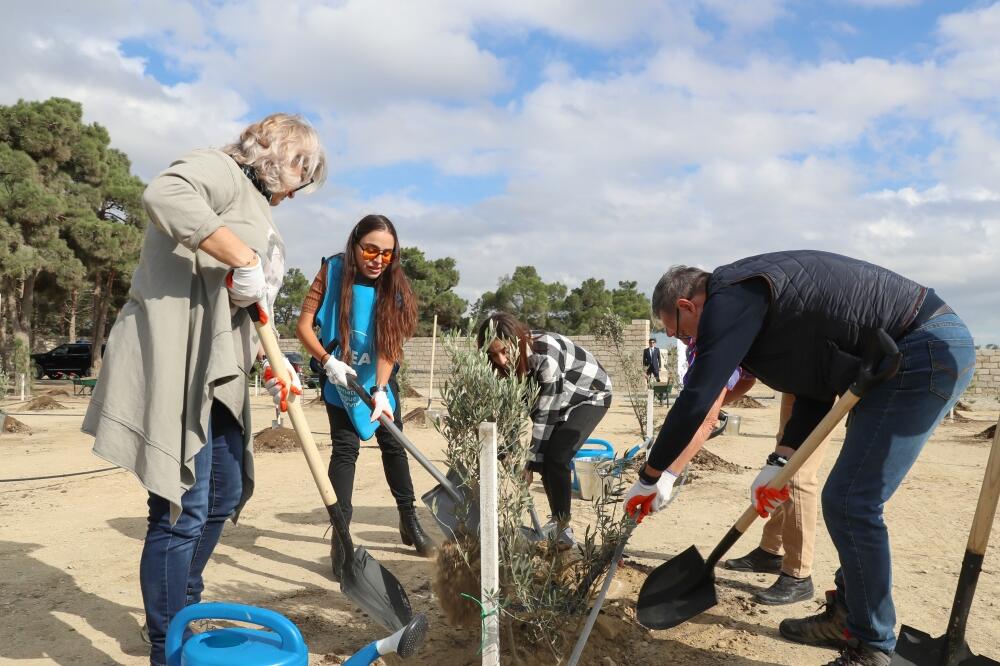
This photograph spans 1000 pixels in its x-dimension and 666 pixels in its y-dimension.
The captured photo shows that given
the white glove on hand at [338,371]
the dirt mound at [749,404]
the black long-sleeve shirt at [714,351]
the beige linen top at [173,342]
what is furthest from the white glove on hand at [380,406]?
the dirt mound at [749,404]

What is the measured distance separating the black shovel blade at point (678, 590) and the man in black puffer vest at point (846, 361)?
0.35m

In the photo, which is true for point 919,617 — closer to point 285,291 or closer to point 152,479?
point 152,479

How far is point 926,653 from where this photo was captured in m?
2.29

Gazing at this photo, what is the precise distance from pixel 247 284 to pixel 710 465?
5641 mm

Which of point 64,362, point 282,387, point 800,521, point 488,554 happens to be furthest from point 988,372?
point 64,362

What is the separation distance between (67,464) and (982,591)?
315 inches

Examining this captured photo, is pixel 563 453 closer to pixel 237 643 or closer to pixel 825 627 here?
pixel 825 627

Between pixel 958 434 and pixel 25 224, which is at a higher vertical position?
pixel 25 224

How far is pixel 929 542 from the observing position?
4.41 metres

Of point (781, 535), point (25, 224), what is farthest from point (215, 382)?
point (25, 224)

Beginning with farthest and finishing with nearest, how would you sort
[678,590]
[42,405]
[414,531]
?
[42,405], [414,531], [678,590]

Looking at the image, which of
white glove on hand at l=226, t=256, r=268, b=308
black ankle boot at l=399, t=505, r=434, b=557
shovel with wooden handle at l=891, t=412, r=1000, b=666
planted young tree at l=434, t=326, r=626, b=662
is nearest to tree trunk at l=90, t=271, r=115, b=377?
black ankle boot at l=399, t=505, r=434, b=557

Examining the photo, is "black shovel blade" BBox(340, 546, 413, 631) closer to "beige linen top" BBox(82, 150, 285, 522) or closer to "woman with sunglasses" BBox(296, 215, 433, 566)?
"beige linen top" BBox(82, 150, 285, 522)

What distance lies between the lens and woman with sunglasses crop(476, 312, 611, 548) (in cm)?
377
